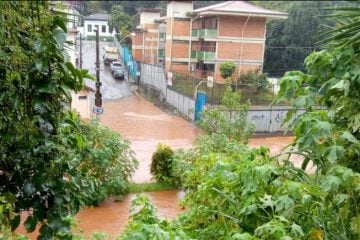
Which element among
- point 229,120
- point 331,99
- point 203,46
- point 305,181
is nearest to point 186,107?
point 203,46

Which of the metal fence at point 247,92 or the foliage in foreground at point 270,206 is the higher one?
the foliage in foreground at point 270,206

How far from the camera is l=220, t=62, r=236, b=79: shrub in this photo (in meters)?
23.9

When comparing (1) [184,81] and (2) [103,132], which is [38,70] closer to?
→ (2) [103,132]

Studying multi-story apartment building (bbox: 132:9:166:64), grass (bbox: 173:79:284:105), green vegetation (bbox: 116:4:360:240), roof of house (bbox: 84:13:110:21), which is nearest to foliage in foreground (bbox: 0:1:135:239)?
green vegetation (bbox: 116:4:360:240)

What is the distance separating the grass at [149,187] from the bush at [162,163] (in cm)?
14

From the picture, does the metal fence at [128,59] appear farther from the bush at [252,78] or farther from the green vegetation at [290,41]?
the green vegetation at [290,41]

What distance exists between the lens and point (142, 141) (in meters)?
15.4

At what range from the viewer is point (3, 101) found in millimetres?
1510

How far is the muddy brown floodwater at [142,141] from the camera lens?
7953 mm

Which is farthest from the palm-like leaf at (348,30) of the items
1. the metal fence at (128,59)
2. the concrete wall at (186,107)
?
the metal fence at (128,59)

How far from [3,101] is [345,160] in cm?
184

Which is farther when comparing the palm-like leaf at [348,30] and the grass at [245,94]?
the grass at [245,94]

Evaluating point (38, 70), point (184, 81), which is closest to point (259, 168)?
point (38, 70)

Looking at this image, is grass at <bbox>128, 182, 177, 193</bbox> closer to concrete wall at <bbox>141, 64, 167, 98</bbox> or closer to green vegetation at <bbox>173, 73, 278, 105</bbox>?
green vegetation at <bbox>173, 73, 278, 105</bbox>
